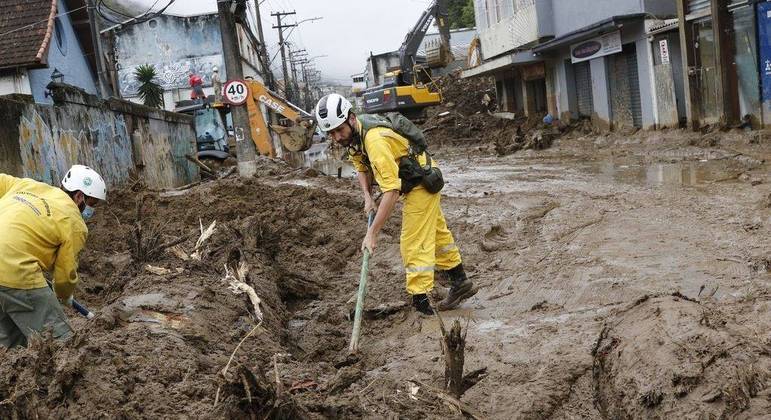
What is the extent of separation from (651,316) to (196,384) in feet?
7.38

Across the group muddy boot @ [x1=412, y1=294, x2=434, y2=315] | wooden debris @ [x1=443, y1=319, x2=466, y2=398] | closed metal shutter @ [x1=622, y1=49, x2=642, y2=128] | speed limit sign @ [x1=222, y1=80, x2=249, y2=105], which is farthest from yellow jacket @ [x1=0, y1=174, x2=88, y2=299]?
Answer: closed metal shutter @ [x1=622, y1=49, x2=642, y2=128]

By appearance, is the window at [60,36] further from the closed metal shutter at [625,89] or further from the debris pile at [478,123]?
the closed metal shutter at [625,89]

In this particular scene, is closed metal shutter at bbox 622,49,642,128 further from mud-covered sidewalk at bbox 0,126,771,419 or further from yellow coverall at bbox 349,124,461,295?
yellow coverall at bbox 349,124,461,295

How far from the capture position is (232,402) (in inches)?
126

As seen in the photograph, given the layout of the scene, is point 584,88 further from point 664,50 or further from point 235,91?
point 235,91

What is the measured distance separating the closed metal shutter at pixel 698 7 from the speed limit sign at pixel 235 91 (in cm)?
947

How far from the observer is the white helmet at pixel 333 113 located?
5.76m

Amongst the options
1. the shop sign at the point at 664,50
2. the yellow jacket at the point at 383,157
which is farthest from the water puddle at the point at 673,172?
the yellow jacket at the point at 383,157

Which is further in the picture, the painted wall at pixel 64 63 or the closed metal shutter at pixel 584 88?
the closed metal shutter at pixel 584 88

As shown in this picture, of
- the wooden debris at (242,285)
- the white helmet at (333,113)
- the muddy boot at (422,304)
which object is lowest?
the muddy boot at (422,304)

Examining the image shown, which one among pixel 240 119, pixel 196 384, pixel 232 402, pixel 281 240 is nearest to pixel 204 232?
pixel 281 240

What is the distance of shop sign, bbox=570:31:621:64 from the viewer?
2070 centimetres

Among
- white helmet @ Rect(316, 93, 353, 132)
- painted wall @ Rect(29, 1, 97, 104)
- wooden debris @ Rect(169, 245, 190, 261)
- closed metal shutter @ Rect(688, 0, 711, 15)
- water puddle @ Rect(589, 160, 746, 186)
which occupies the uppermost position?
painted wall @ Rect(29, 1, 97, 104)

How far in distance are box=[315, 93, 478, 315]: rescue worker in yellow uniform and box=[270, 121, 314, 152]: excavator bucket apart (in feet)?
38.1
